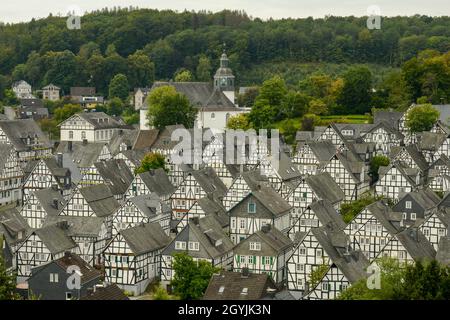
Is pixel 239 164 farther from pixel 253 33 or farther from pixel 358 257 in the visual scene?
pixel 253 33

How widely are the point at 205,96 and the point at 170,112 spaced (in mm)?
13011

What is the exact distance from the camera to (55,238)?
4778cm

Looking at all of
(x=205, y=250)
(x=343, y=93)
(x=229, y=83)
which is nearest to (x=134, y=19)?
(x=229, y=83)

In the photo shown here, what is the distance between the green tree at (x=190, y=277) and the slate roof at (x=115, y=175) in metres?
19.2

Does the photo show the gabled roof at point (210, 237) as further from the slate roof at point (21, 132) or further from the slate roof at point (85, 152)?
the slate roof at point (21, 132)

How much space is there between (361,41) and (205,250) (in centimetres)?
9171

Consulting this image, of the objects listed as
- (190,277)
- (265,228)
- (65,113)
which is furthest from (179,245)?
(65,113)

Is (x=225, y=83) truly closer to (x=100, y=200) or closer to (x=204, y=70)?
(x=204, y=70)

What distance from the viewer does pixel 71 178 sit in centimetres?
6481

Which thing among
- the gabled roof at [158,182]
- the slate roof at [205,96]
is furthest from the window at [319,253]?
the slate roof at [205,96]

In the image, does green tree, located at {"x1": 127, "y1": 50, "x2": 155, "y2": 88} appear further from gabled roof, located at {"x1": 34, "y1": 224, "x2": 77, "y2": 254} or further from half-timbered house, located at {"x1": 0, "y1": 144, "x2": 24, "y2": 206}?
gabled roof, located at {"x1": 34, "y1": 224, "x2": 77, "y2": 254}

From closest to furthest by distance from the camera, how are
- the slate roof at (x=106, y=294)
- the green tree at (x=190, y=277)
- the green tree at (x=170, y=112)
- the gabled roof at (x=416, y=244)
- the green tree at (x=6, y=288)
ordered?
1. the slate roof at (x=106, y=294)
2. the green tree at (x=6, y=288)
3. the green tree at (x=190, y=277)
4. the gabled roof at (x=416, y=244)
5. the green tree at (x=170, y=112)

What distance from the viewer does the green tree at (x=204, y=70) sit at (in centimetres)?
13412

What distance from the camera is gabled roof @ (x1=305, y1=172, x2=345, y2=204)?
56188mm
